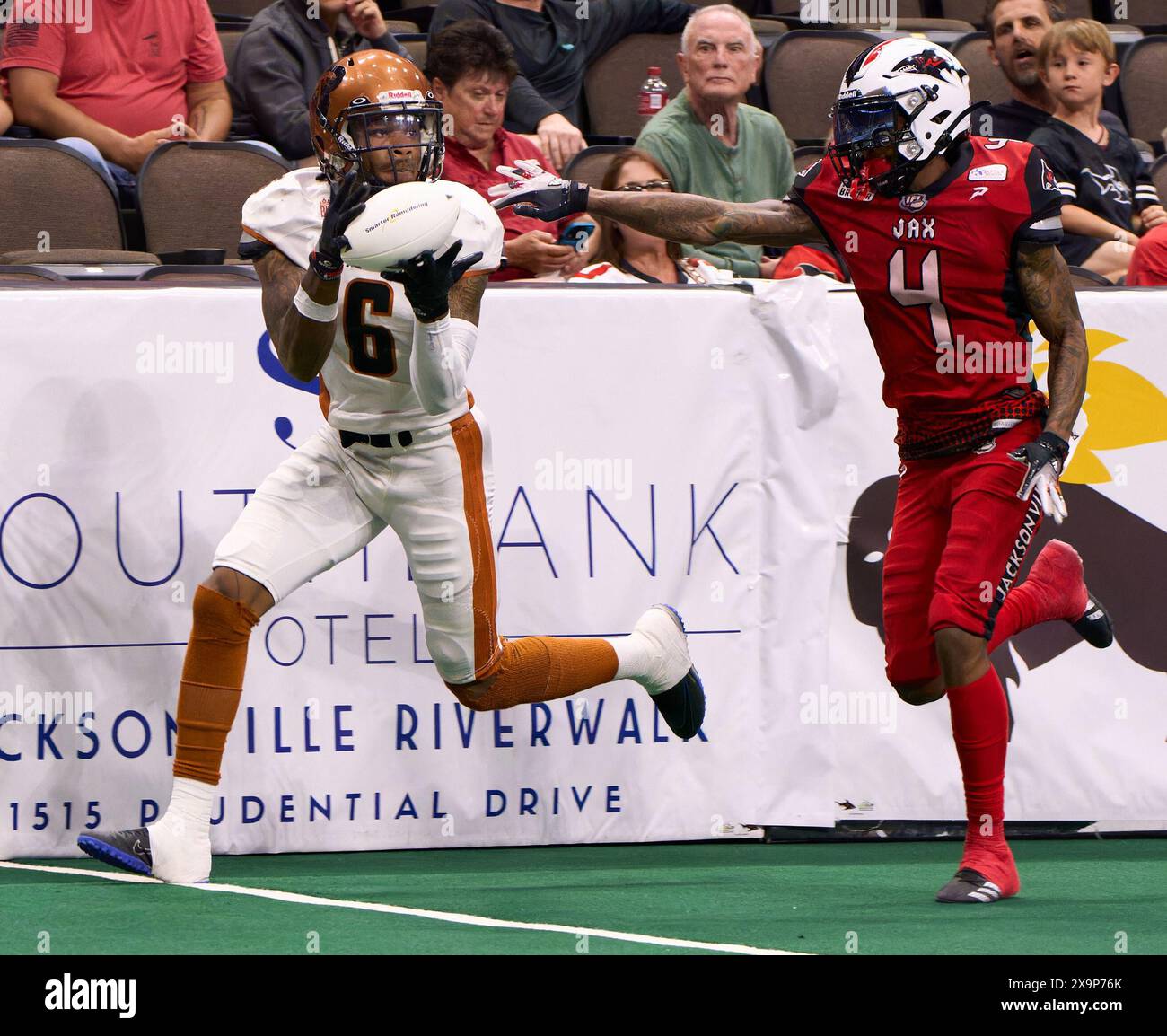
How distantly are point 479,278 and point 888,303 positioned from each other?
1.04 meters

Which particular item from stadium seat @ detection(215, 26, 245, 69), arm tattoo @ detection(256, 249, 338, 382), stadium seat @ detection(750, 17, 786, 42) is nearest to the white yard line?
arm tattoo @ detection(256, 249, 338, 382)

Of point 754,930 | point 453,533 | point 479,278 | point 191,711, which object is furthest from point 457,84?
point 754,930

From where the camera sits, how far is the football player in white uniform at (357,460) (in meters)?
4.21

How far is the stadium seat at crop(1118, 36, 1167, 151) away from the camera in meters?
8.87

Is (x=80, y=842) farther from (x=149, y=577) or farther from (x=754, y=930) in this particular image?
(x=754, y=930)

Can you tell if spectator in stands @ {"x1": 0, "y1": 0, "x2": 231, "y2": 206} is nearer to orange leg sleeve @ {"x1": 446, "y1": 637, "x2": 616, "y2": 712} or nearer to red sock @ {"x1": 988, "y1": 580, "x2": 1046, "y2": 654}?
orange leg sleeve @ {"x1": 446, "y1": 637, "x2": 616, "y2": 712}

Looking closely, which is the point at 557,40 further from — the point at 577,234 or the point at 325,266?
the point at 325,266

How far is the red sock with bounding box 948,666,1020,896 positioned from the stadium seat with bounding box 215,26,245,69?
15.8ft

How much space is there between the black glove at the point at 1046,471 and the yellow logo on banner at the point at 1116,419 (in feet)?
3.75

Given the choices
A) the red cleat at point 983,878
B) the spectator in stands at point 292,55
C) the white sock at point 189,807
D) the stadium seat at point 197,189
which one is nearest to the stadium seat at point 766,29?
the spectator in stands at point 292,55

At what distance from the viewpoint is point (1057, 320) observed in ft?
14.5

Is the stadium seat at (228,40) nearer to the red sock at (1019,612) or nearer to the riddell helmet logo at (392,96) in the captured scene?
the riddell helmet logo at (392,96)

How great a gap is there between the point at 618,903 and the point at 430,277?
1.53 m


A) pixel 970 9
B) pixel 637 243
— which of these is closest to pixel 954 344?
pixel 637 243
